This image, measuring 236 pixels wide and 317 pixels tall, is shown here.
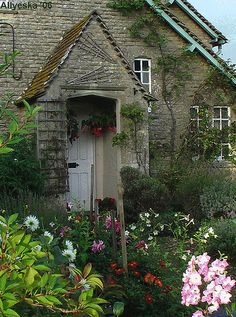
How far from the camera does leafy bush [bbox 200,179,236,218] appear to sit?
11.9m

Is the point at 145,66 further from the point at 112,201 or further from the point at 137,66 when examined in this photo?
the point at 112,201

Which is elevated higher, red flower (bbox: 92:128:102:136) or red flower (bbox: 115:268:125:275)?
red flower (bbox: 92:128:102:136)

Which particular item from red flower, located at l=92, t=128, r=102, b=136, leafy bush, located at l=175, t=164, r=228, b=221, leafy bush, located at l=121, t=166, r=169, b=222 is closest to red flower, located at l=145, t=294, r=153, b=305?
leafy bush, located at l=175, t=164, r=228, b=221

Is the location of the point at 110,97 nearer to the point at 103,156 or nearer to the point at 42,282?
the point at 103,156

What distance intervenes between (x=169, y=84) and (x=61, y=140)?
4802 millimetres

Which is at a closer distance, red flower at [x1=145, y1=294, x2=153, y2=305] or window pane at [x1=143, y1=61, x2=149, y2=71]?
red flower at [x1=145, y1=294, x2=153, y2=305]

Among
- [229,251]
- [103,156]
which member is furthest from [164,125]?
[229,251]

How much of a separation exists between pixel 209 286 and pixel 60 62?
10.6m

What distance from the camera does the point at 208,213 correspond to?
1203 centimetres

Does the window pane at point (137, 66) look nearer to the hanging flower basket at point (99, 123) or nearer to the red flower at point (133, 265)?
the hanging flower basket at point (99, 123)

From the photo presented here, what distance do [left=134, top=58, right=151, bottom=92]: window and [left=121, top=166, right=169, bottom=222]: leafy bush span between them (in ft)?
14.1

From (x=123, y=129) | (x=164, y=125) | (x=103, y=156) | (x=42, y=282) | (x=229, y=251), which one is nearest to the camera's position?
(x=42, y=282)

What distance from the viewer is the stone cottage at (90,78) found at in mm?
13242

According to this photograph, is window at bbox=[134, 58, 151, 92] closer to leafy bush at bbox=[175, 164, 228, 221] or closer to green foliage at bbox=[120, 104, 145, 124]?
green foliage at bbox=[120, 104, 145, 124]
